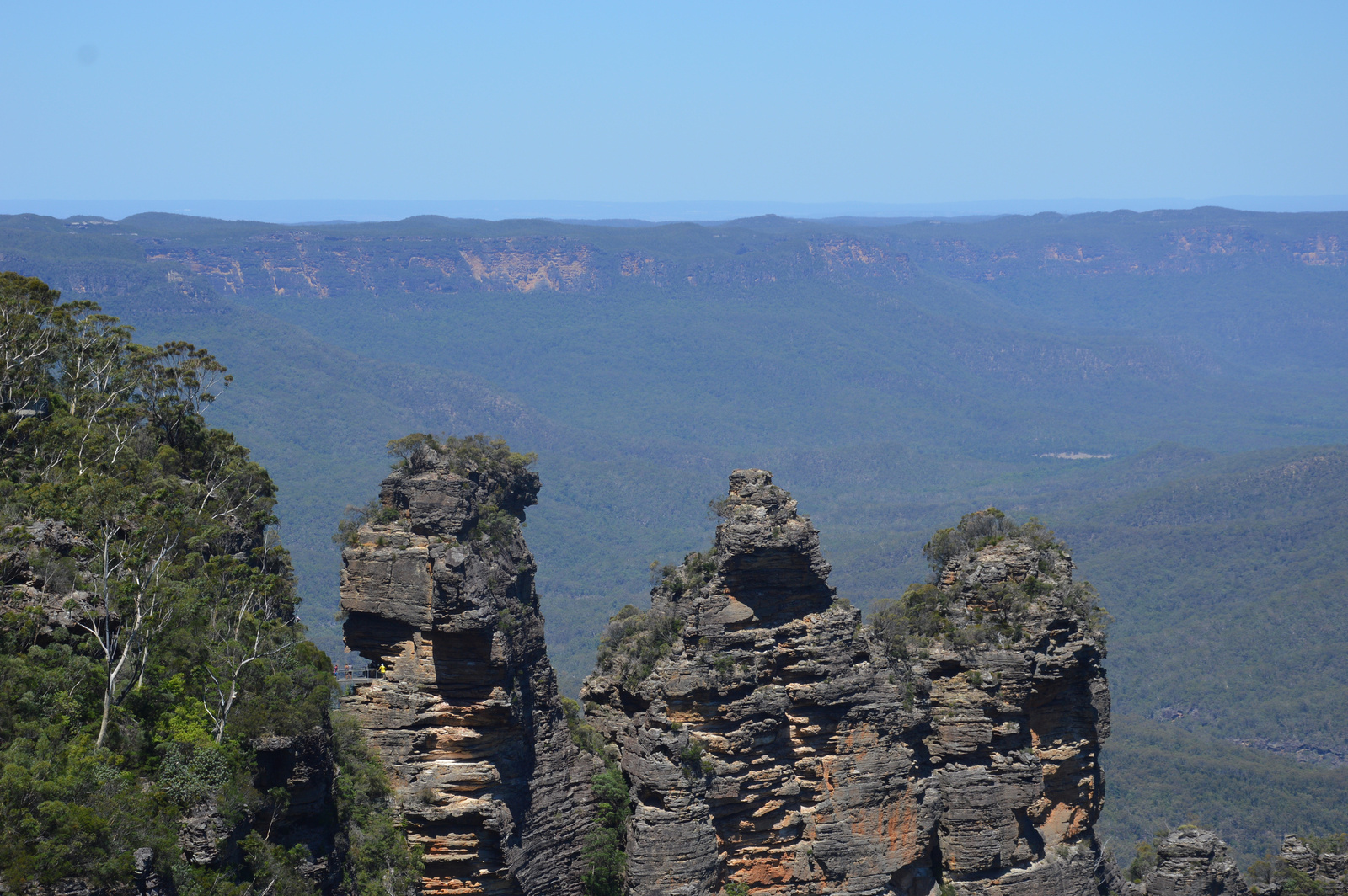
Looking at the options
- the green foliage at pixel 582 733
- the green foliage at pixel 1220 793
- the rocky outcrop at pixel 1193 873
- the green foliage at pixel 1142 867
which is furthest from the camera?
the green foliage at pixel 1220 793

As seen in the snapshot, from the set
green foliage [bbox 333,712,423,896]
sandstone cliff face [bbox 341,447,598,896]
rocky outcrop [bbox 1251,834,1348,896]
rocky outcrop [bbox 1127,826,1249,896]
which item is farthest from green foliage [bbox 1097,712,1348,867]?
green foliage [bbox 333,712,423,896]

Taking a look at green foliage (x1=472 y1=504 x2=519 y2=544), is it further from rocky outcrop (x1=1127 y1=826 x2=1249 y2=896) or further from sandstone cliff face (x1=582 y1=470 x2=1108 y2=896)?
rocky outcrop (x1=1127 y1=826 x2=1249 y2=896)

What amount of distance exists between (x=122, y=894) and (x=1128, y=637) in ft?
535

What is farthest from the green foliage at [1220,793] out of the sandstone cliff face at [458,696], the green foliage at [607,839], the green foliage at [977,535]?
the sandstone cliff face at [458,696]

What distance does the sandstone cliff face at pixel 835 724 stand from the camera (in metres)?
36.6

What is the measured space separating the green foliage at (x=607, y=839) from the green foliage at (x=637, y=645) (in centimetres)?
299

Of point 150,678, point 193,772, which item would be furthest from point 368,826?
point 193,772

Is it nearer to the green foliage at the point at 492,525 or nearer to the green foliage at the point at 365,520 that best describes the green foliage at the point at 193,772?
the green foliage at the point at 365,520

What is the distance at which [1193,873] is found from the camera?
47406mm

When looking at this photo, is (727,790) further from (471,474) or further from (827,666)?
(471,474)

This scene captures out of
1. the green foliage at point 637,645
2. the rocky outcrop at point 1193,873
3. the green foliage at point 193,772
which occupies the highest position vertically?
the green foliage at point 193,772

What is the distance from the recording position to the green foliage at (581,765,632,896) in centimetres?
3644

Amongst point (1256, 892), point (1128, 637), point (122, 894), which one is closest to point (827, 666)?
point (122, 894)

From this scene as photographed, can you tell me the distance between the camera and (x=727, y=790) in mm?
36312
